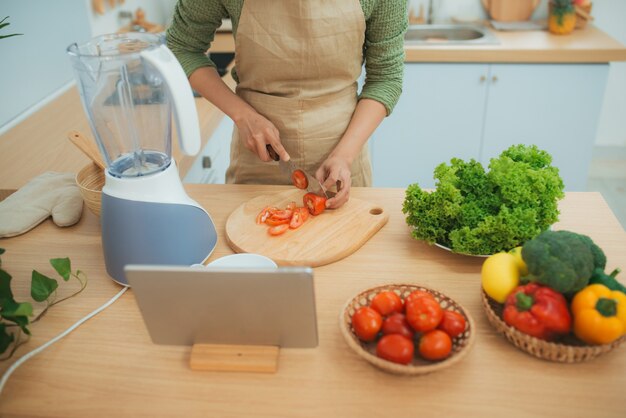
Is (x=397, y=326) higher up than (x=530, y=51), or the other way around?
(x=397, y=326)

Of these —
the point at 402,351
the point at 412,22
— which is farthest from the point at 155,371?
the point at 412,22

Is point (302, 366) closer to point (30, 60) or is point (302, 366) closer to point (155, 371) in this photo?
point (155, 371)

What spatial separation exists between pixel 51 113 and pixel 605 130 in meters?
3.05

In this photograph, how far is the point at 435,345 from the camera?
0.76 m

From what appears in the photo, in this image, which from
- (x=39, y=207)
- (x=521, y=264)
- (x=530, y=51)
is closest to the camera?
(x=521, y=264)

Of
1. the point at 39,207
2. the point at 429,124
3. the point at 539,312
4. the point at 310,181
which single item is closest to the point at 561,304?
the point at 539,312

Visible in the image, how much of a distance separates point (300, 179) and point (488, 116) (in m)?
1.68

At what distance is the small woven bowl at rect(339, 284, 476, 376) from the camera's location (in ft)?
2.46

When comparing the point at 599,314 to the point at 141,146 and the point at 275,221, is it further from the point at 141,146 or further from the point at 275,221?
the point at 141,146

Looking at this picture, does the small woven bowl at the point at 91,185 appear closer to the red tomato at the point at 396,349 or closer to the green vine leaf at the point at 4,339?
the green vine leaf at the point at 4,339

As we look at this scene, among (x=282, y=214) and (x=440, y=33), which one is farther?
(x=440, y=33)

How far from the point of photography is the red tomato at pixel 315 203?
1.17 m

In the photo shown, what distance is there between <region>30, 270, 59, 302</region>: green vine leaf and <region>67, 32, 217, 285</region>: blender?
104 mm

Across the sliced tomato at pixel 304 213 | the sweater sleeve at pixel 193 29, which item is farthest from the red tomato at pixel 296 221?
the sweater sleeve at pixel 193 29
